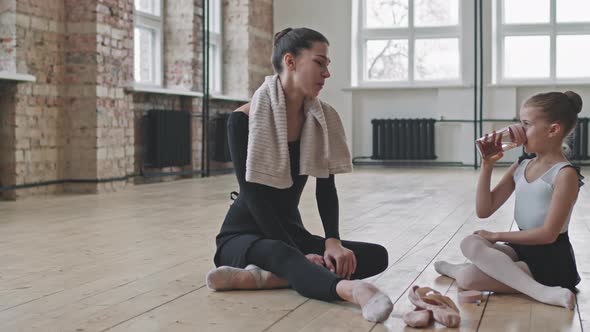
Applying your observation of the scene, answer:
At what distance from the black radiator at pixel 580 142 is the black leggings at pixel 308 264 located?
9.65 meters

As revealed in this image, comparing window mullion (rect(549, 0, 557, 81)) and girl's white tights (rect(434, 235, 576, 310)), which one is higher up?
window mullion (rect(549, 0, 557, 81))

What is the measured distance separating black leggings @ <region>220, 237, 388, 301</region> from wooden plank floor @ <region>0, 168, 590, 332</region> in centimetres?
5

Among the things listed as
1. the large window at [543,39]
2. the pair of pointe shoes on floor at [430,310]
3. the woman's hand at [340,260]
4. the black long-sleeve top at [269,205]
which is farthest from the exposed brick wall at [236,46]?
the pair of pointe shoes on floor at [430,310]

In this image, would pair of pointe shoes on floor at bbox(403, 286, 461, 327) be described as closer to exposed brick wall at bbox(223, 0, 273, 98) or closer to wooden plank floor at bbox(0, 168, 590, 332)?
wooden plank floor at bbox(0, 168, 590, 332)

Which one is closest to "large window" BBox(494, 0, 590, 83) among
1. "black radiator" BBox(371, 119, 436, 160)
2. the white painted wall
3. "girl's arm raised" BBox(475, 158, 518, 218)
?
the white painted wall

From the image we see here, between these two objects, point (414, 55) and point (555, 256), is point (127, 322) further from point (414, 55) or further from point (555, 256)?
point (414, 55)

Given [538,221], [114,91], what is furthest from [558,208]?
[114,91]

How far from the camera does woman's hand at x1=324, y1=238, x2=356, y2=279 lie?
9.19 ft

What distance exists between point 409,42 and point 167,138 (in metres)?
5.06

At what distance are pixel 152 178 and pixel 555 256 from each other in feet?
23.1

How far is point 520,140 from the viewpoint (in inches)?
109

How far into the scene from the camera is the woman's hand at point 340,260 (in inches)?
110

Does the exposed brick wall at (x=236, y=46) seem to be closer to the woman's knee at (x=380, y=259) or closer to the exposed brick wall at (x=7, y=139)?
the exposed brick wall at (x=7, y=139)

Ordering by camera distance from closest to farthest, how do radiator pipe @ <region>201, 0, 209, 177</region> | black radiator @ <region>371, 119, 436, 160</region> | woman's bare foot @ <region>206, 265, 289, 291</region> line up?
1. woman's bare foot @ <region>206, 265, 289, 291</region>
2. radiator pipe @ <region>201, 0, 209, 177</region>
3. black radiator @ <region>371, 119, 436, 160</region>
